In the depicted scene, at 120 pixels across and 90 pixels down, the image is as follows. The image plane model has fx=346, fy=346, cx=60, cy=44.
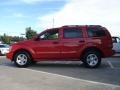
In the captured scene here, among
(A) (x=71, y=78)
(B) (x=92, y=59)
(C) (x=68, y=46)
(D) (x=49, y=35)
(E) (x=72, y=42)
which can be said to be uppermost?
(D) (x=49, y=35)

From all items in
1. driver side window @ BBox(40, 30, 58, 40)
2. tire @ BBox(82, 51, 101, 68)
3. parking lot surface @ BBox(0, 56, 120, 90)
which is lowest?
parking lot surface @ BBox(0, 56, 120, 90)

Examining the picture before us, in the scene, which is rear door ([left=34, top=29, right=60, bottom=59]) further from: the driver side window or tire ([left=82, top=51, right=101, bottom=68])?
tire ([left=82, top=51, right=101, bottom=68])

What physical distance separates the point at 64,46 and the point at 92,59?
1350 millimetres

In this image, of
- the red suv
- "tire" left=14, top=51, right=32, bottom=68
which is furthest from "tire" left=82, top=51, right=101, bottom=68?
"tire" left=14, top=51, right=32, bottom=68

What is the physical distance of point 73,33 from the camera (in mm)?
15305

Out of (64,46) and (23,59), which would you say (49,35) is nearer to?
(64,46)

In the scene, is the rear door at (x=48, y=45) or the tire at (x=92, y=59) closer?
the tire at (x=92, y=59)

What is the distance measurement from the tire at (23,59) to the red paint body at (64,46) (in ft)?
0.61

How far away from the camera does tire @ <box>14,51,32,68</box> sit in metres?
15.6

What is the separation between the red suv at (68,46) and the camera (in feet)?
49.3

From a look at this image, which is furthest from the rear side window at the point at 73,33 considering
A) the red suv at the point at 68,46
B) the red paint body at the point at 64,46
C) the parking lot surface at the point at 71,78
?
the parking lot surface at the point at 71,78

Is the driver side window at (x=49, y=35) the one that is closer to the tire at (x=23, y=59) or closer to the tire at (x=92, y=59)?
the tire at (x=23, y=59)

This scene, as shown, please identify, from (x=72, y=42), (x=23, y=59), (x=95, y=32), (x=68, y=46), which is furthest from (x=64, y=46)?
(x=23, y=59)

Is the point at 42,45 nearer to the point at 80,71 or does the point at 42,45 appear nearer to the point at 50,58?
the point at 50,58
